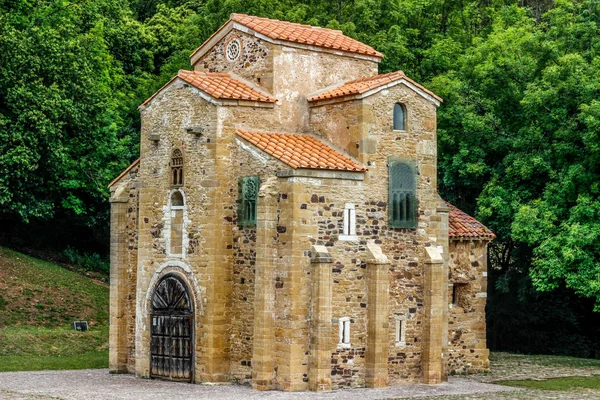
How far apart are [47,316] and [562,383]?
21642 millimetres

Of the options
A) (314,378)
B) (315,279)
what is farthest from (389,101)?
(314,378)

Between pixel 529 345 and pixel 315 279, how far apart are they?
66.4 ft

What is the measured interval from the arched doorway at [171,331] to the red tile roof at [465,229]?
8743 millimetres

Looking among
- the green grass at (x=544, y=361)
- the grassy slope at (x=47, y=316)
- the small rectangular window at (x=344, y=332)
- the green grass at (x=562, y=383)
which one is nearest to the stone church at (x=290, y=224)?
the small rectangular window at (x=344, y=332)

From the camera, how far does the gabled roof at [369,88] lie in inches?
1206

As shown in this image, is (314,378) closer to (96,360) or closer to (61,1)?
(96,360)

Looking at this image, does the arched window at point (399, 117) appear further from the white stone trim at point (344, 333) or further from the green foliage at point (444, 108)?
the green foliage at point (444, 108)

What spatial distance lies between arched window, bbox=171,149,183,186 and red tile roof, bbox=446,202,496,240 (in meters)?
8.55

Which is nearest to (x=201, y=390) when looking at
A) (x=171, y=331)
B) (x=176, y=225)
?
(x=171, y=331)

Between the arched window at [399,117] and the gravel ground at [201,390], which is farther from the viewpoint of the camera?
the arched window at [399,117]

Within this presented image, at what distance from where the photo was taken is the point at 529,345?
46.2 metres

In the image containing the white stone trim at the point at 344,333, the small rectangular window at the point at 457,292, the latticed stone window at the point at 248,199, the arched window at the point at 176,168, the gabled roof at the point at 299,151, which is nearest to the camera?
the gabled roof at the point at 299,151

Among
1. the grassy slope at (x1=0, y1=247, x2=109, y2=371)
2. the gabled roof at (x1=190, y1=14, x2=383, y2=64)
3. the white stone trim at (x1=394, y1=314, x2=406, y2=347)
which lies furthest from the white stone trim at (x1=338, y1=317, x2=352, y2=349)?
the grassy slope at (x1=0, y1=247, x2=109, y2=371)

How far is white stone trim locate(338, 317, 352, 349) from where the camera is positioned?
29625 millimetres
